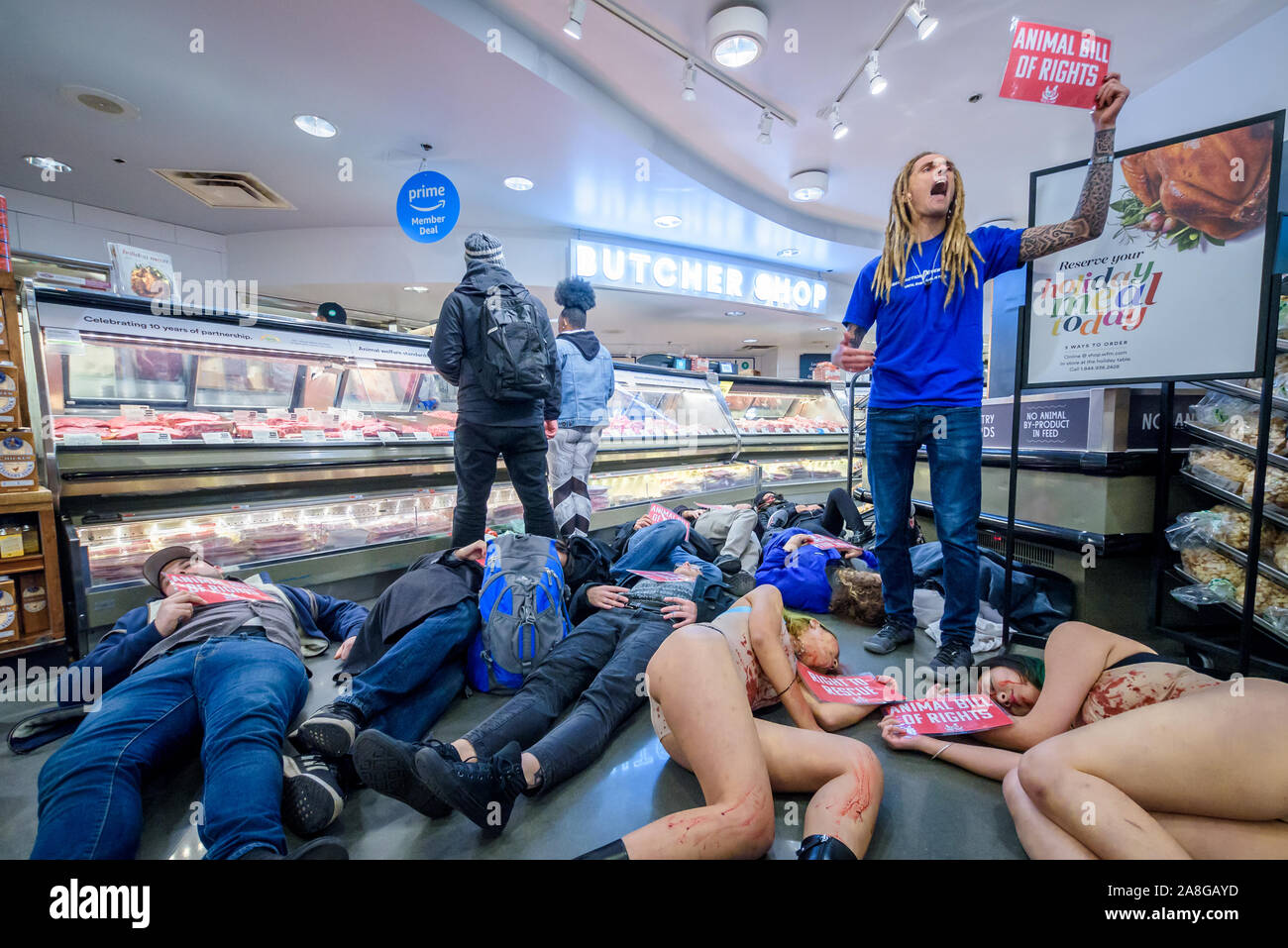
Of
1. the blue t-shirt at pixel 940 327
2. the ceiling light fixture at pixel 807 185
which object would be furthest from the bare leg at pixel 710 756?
the ceiling light fixture at pixel 807 185

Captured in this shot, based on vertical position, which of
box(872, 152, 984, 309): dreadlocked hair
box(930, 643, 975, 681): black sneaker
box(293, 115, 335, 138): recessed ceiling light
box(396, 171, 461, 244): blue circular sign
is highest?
box(293, 115, 335, 138): recessed ceiling light

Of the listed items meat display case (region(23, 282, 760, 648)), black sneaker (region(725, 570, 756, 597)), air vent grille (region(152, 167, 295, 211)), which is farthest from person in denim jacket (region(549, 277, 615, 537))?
air vent grille (region(152, 167, 295, 211))

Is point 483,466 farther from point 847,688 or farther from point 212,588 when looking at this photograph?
point 847,688

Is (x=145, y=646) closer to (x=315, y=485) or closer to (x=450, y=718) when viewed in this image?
(x=450, y=718)

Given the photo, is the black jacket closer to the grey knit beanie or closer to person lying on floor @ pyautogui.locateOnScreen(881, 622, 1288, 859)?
the grey knit beanie

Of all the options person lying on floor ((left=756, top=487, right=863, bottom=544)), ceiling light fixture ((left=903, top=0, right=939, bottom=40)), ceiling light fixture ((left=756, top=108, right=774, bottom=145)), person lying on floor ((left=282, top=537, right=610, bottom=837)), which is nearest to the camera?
person lying on floor ((left=282, top=537, right=610, bottom=837))

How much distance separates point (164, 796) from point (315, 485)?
169cm

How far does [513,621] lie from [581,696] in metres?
0.41

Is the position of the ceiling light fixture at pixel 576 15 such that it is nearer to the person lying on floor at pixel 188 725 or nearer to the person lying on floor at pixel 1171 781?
the person lying on floor at pixel 188 725

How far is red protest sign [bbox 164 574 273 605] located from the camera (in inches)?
72.8

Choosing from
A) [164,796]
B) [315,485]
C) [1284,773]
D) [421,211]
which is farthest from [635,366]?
[1284,773]

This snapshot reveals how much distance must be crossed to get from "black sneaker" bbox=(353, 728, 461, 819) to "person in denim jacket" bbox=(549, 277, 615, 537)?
253 cm

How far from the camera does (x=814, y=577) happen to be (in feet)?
9.57

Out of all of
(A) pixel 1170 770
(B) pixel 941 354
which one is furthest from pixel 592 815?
(B) pixel 941 354
